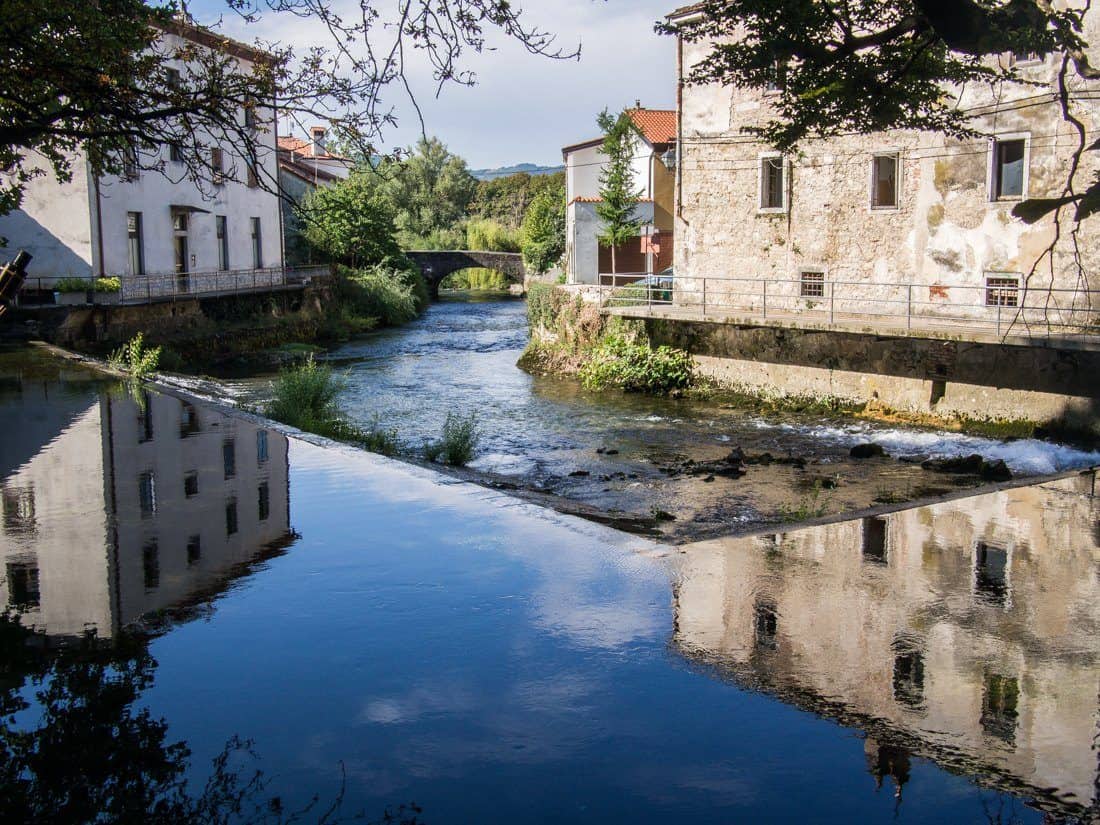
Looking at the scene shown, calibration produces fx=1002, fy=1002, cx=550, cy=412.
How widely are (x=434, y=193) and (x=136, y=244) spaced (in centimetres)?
6089

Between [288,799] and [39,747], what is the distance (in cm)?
134

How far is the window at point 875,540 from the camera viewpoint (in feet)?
27.7

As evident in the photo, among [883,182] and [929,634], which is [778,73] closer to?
[929,634]

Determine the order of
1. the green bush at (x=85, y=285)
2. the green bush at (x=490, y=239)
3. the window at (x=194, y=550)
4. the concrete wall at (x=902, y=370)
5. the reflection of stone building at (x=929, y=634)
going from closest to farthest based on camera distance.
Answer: the reflection of stone building at (x=929, y=634) < the window at (x=194, y=550) < the concrete wall at (x=902, y=370) < the green bush at (x=85, y=285) < the green bush at (x=490, y=239)

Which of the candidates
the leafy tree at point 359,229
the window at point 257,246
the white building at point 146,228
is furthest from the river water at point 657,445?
the leafy tree at point 359,229

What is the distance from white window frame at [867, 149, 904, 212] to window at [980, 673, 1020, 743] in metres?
20.4

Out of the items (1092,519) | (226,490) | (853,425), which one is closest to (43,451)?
(226,490)

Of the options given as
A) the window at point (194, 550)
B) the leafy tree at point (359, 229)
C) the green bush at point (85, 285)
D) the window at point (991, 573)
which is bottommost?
the window at point (991, 573)

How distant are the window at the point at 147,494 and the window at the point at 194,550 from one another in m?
1.04

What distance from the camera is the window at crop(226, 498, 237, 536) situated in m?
8.87

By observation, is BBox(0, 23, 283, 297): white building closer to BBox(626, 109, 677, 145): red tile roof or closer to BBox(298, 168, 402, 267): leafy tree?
BBox(298, 168, 402, 267): leafy tree

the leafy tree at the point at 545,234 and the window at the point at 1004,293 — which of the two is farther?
the leafy tree at the point at 545,234

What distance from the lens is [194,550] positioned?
8141mm

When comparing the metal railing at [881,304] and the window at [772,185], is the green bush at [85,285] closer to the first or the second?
the metal railing at [881,304]
